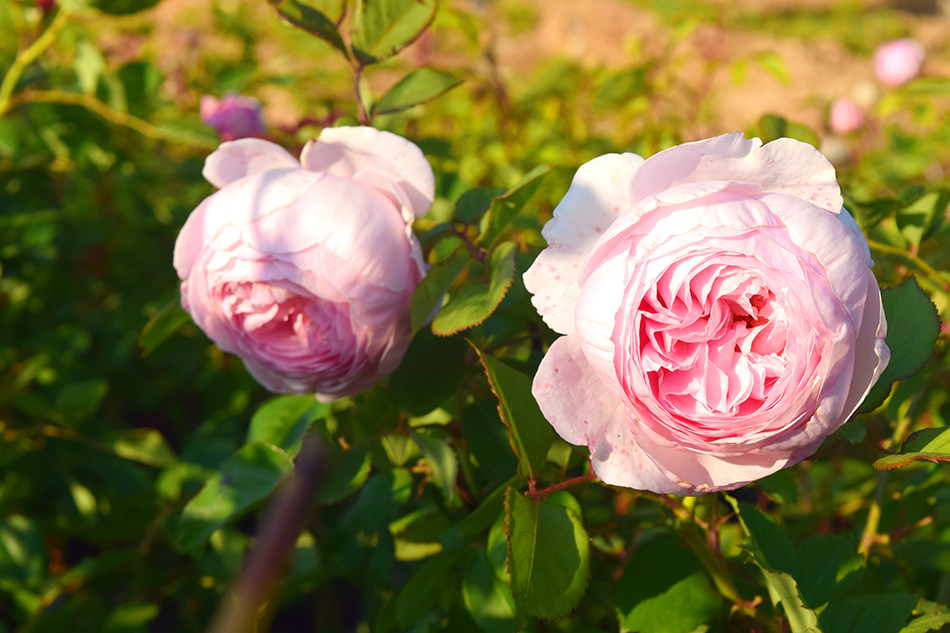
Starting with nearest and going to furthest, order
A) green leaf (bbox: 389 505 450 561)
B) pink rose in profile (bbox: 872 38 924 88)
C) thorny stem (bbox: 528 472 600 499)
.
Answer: thorny stem (bbox: 528 472 600 499), green leaf (bbox: 389 505 450 561), pink rose in profile (bbox: 872 38 924 88)

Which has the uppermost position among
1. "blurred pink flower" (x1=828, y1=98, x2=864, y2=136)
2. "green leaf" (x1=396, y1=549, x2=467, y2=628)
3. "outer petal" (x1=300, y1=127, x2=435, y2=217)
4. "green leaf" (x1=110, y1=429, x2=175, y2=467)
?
"outer petal" (x1=300, y1=127, x2=435, y2=217)

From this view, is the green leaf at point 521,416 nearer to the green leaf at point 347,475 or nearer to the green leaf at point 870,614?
the green leaf at point 347,475

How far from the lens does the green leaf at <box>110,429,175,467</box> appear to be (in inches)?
40.8

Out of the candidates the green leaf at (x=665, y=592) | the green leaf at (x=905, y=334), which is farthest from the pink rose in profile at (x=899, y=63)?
the green leaf at (x=665, y=592)

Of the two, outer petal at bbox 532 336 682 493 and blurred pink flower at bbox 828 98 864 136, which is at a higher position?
Answer: outer petal at bbox 532 336 682 493

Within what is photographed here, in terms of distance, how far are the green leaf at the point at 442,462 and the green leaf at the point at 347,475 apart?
0.05m

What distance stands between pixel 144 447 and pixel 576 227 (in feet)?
2.96

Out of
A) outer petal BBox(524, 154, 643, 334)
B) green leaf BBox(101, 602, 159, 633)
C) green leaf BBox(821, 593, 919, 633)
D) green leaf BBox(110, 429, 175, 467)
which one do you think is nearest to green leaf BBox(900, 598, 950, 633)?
green leaf BBox(821, 593, 919, 633)

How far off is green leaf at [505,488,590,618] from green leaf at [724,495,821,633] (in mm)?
115

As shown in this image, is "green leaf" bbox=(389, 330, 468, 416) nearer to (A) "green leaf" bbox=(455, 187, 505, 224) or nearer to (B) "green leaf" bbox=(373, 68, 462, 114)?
(A) "green leaf" bbox=(455, 187, 505, 224)

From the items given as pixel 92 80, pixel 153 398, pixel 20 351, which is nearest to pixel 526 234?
pixel 92 80

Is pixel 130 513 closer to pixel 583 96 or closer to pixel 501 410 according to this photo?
pixel 501 410

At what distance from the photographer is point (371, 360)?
0.52 metres

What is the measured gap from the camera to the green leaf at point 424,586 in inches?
22.7
